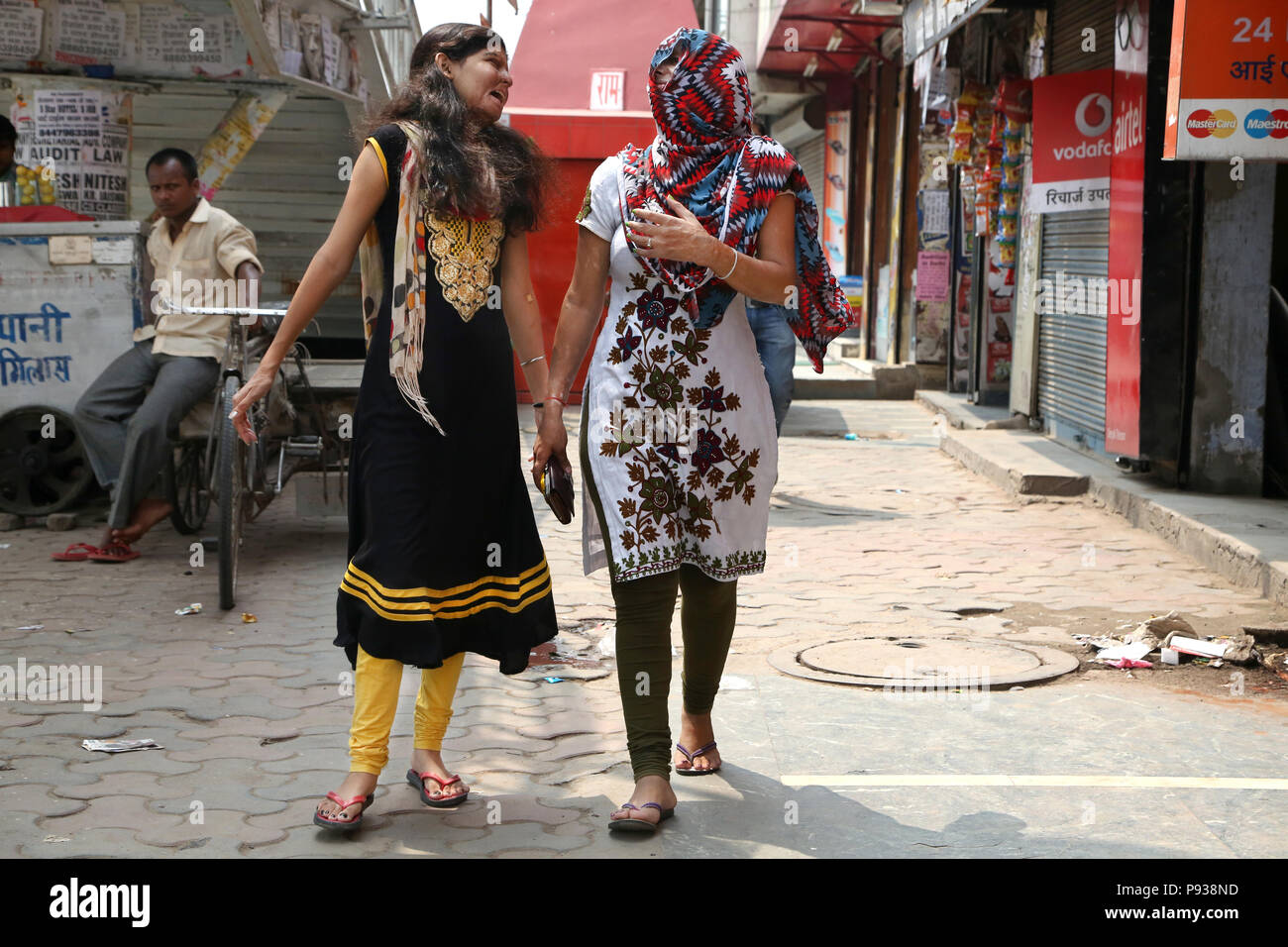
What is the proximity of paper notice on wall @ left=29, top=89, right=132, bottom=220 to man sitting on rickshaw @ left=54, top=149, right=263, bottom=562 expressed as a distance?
1903mm

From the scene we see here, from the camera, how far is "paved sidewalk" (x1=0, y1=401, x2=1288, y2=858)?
338cm

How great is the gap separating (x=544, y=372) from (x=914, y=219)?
13.9 m

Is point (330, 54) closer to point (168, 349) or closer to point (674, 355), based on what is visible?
point (168, 349)

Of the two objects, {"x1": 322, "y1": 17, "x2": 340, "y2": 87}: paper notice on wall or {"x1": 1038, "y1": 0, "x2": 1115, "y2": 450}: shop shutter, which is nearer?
{"x1": 322, "y1": 17, "x2": 340, "y2": 87}: paper notice on wall

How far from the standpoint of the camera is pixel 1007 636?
216 inches

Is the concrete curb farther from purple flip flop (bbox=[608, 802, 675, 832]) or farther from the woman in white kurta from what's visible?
purple flip flop (bbox=[608, 802, 675, 832])

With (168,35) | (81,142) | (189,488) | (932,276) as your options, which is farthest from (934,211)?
(189,488)

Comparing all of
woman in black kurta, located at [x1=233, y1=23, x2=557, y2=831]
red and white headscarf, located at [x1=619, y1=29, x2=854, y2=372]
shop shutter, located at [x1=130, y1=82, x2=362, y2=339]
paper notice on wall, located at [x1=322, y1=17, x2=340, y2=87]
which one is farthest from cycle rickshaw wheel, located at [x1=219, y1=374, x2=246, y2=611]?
shop shutter, located at [x1=130, y1=82, x2=362, y2=339]

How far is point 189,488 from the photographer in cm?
729

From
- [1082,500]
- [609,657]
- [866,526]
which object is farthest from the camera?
[1082,500]

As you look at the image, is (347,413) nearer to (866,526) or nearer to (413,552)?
(866,526)

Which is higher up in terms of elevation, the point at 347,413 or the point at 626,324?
the point at 626,324

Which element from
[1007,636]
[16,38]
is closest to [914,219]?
[16,38]

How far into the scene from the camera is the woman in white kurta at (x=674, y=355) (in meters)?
3.46
